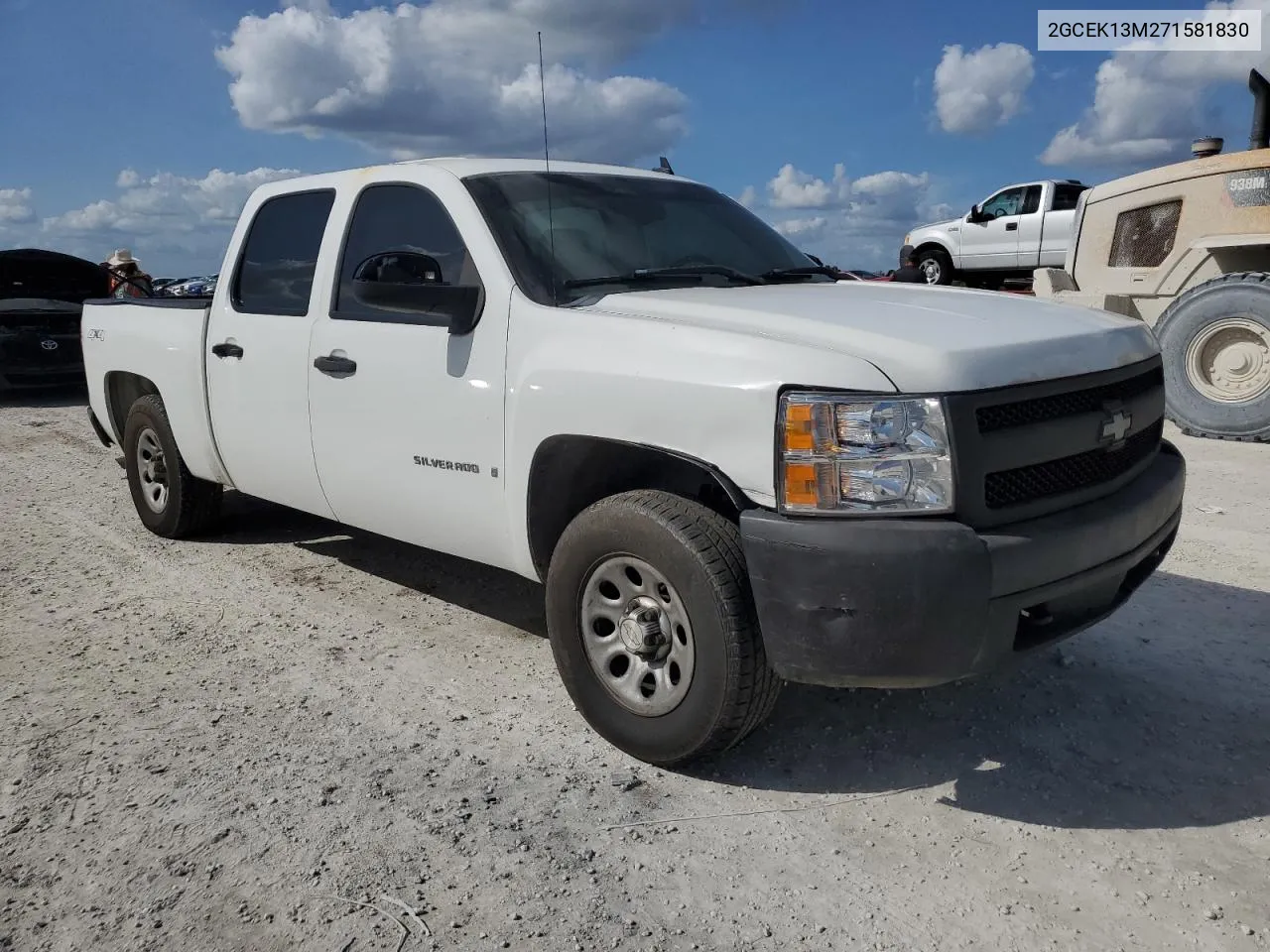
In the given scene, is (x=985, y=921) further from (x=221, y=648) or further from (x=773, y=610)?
(x=221, y=648)

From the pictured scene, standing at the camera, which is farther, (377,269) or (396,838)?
(377,269)

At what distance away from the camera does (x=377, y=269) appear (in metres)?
3.85

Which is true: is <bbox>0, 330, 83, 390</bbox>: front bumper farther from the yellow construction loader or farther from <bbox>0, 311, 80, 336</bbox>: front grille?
the yellow construction loader

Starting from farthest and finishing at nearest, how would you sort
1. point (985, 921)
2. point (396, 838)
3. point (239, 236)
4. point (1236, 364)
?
point (1236, 364)
point (239, 236)
point (396, 838)
point (985, 921)

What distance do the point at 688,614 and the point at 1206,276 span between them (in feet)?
25.1

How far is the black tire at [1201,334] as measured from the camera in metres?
7.80

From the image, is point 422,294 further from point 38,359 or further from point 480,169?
point 38,359

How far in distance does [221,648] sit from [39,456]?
5.73 metres

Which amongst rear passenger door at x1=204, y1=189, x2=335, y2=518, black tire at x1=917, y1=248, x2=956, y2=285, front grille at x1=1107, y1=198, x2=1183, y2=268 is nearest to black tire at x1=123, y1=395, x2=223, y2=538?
rear passenger door at x1=204, y1=189, x2=335, y2=518

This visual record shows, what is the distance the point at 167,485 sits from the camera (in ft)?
18.3

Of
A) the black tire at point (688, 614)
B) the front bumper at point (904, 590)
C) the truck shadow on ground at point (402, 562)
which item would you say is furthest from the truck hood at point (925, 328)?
the truck shadow on ground at point (402, 562)

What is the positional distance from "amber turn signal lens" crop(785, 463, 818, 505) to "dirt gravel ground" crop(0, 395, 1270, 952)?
93 centimetres

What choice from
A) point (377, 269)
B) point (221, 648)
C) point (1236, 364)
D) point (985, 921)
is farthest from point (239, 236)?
point (1236, 364)

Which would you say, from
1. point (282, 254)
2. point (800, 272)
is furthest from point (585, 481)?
point (282, 254)
